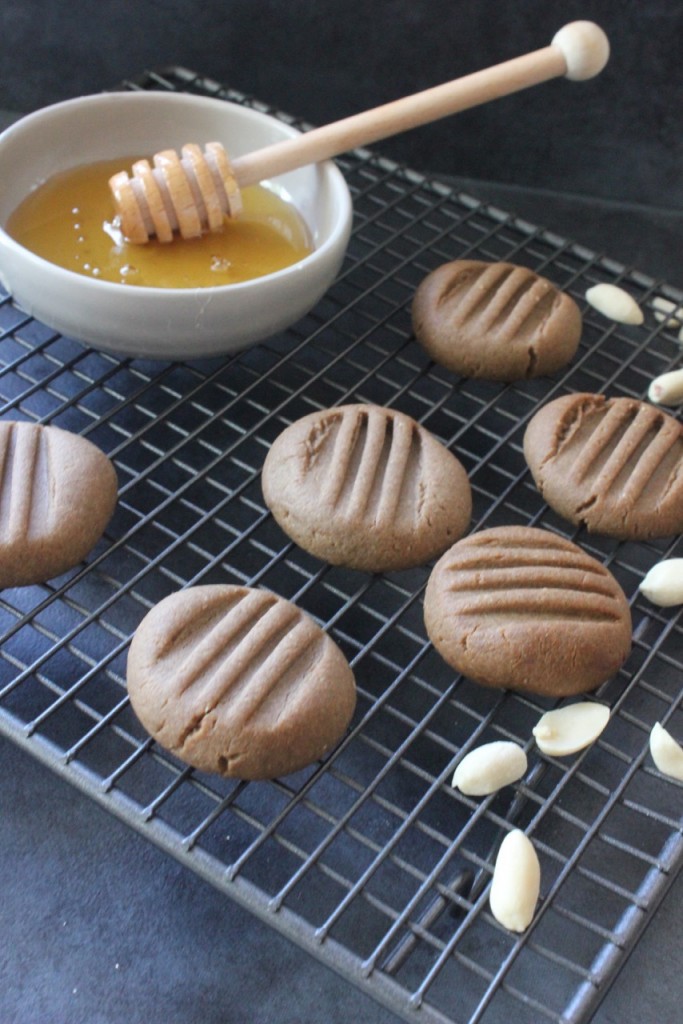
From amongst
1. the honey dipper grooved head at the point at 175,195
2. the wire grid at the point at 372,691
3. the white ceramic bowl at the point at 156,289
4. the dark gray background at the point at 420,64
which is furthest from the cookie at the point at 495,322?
the dark gray background at the point at 420,64

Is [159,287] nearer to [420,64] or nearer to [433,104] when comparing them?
[433,104]

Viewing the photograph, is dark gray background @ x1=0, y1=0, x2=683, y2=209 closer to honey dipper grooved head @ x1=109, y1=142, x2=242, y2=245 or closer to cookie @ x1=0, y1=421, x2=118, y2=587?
honey dipper grooved head @ x1=109, y1=142, x2=242, y2=245

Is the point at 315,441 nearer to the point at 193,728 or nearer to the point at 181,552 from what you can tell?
the point at 181,552

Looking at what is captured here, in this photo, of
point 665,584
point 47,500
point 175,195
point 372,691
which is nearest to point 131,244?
point 175,195

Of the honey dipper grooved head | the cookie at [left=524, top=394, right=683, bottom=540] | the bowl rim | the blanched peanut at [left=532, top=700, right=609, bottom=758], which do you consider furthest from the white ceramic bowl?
the blanched peanut at [left=532, top=700, right=609, bottom=758]

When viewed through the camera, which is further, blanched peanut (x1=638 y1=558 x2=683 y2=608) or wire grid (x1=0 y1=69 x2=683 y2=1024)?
blanched peanut (x1=638 y1=558 x2=683 y2=608)
